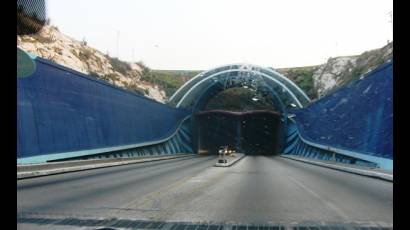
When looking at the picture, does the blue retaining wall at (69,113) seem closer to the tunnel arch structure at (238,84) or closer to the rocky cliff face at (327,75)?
the tunnel arch structure at (238,84)

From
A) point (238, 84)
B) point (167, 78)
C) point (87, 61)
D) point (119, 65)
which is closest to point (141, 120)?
point (87, 61)

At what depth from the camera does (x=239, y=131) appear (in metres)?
95.1

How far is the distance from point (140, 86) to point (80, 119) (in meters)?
49.2

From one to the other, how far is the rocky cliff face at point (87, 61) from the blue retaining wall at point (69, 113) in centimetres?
696

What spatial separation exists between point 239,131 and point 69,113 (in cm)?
6594

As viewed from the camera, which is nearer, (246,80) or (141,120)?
(141,120)

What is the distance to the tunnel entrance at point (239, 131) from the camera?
300ft

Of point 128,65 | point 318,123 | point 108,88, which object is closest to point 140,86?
point 128,65

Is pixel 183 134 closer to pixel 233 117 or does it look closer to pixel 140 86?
pixel 140 86

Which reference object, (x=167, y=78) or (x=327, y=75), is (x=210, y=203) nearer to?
(x=327, y=75)

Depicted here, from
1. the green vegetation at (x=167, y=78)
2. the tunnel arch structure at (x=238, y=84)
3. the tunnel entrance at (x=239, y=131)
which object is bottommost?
the tunnel entrance at (x=239, y=131)

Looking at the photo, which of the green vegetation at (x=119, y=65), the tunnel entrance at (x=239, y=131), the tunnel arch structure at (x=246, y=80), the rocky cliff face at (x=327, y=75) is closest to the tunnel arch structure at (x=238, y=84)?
the tunnel arch structure at (x=246, y=80)

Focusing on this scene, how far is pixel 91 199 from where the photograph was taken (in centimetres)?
1358
